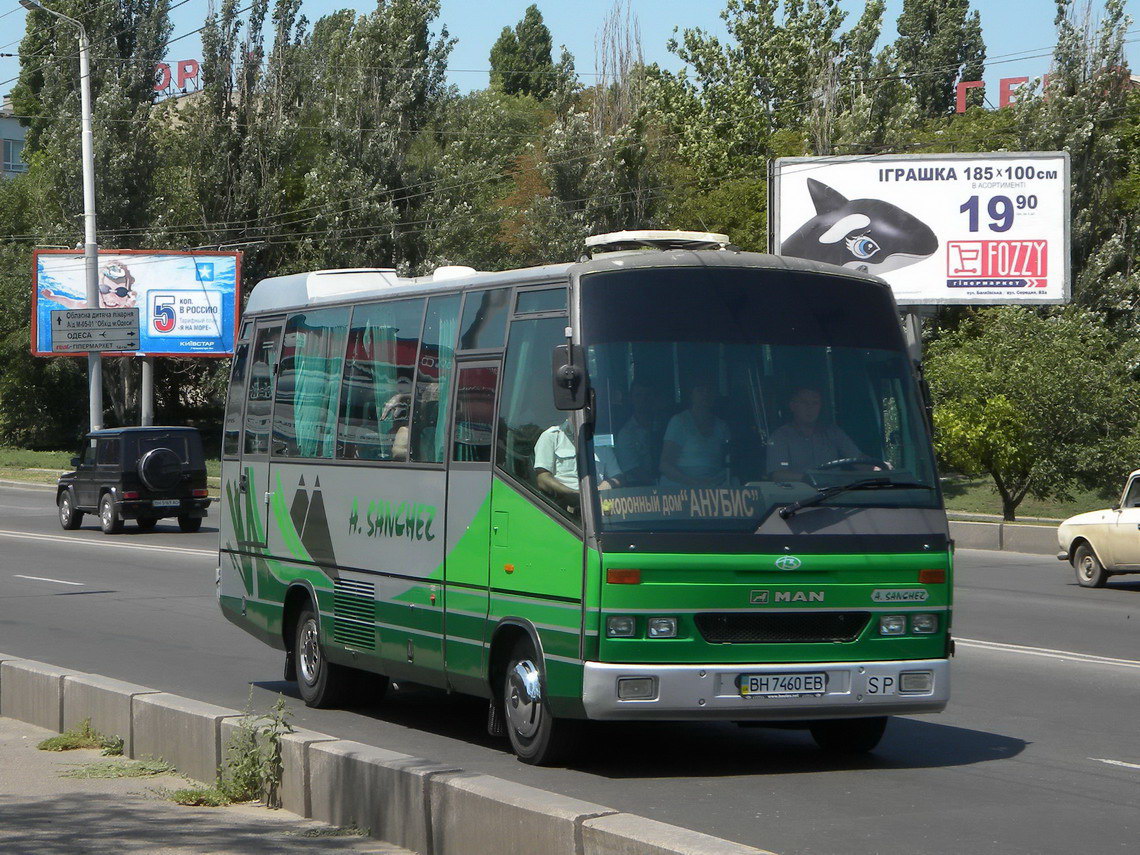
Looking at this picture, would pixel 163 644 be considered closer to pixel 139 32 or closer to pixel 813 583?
pixel 813 583

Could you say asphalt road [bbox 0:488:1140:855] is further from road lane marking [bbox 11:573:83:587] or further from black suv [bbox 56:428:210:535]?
black suv [bbox 56:428:210:535]

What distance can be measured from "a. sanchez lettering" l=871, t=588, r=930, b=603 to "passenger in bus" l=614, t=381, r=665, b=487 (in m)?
1.28

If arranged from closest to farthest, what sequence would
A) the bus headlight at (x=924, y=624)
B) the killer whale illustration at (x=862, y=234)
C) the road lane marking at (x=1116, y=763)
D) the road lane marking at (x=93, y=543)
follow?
the bus headlight at (x=924, y=624) → the road lane marking at (x=1116, y=763) → the road lane marking at (x=93, y=543) → the killer whale illustration at (x=862, y=234)

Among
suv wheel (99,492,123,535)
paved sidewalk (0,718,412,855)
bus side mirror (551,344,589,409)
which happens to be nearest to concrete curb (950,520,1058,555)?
suv wheel (99,492,123,535)

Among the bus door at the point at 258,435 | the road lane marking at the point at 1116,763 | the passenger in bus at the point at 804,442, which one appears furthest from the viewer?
the bus door at the point at 258,435

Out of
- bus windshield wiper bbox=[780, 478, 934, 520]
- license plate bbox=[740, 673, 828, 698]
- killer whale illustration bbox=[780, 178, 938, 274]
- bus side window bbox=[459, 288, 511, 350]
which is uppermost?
killer whale illustration bbox=[780, 178, 938, 274]

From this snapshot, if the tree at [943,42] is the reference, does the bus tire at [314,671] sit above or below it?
below

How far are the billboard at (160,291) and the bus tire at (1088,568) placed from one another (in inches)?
1363

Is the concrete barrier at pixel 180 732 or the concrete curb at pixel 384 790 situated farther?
the concrete barrier at pixel 180 732

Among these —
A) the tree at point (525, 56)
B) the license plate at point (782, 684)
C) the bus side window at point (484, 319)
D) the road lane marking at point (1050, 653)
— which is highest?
the tree at point (525, 56)

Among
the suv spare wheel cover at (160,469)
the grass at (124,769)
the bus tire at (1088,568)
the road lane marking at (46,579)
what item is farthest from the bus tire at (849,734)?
the suv spare wheel cover at (160,469)

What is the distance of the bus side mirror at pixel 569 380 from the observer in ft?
25.5

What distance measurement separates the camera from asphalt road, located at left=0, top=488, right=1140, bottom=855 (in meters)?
6.92

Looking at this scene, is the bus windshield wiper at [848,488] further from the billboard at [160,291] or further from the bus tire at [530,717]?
the billboard at [160,291]
